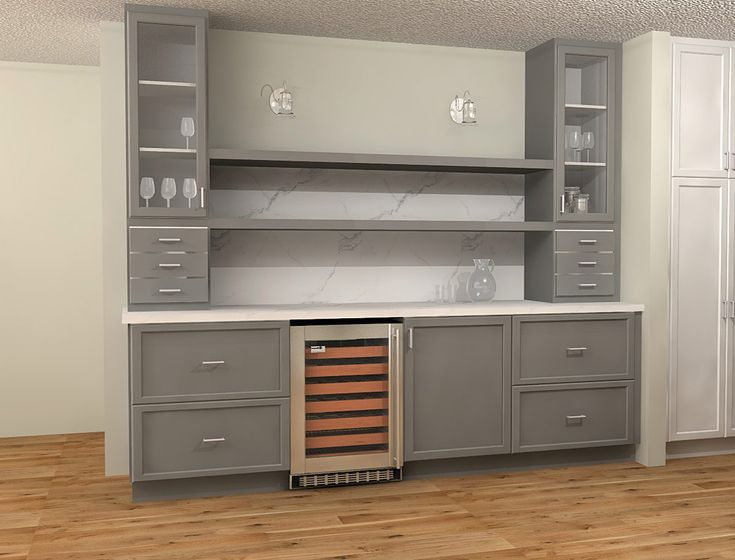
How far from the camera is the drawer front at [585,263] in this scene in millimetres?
4617

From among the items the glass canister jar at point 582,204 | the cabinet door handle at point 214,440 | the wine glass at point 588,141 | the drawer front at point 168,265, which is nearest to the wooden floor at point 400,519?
the cabinet door handle at point 214,440

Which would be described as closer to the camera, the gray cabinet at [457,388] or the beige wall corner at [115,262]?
the gray cabinet at [457,388]

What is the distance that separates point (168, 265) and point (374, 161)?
1217mm

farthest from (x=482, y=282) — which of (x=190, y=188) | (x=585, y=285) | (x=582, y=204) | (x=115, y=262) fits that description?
(x=115, y=262)

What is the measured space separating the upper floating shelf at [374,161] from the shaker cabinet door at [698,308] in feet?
2.87

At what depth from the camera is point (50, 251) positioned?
5289 mm

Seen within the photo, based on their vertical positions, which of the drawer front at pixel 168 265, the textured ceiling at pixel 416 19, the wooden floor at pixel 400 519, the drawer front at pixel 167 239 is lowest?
the wooden floor at pixel 400 519

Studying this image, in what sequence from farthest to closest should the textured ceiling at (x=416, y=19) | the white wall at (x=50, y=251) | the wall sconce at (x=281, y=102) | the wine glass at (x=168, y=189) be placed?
the white wall at (x=50, y=251) → the wall sconce at (x=281, y=102) → the wine glass at (x=168, y=189) → the textured ceiling at (x=416, y=19)

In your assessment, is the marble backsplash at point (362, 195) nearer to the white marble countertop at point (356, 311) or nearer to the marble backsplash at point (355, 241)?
the marble backsplash at point (355, 241)

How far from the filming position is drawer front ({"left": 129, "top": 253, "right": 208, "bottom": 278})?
4051 mm

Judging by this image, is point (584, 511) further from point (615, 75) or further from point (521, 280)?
point (615, 75)

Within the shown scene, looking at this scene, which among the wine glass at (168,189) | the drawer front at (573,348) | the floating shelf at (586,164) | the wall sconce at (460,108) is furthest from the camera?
the wall sconce at (460,108)

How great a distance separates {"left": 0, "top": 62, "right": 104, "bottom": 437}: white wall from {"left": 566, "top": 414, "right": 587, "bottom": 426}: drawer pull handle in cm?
303

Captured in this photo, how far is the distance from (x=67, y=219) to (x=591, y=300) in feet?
11.0
